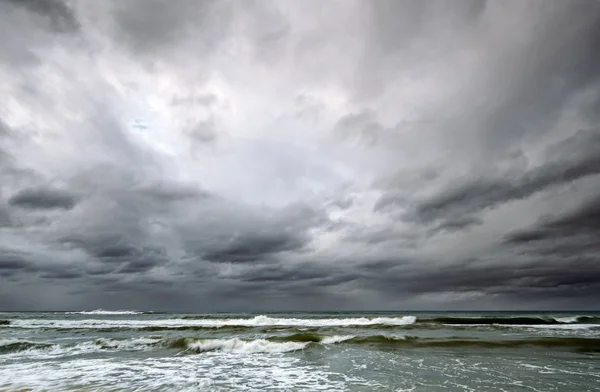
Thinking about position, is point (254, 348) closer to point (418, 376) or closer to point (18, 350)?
point (418, 376)

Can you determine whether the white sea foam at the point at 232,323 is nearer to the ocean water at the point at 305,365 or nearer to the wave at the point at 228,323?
the wave at the point at 228,323

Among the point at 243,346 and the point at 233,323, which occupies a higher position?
the point at 233,323

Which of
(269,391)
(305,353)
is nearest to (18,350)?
(305,353)

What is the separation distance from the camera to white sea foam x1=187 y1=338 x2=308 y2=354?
21686mm

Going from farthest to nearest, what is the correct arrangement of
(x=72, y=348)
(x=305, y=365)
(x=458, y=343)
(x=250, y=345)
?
(x=458, y=343) → (x=250, y=345) → (x=72, y=348) → (x=305, y=365)

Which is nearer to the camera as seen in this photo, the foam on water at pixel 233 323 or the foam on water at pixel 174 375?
the foam on water at pixel 174 375

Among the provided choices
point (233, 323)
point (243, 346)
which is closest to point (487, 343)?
point (243, 346)

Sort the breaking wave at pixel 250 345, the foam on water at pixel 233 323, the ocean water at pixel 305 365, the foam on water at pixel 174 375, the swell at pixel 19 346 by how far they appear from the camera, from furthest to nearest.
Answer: the foam on water at pixel 233 323, the swell at pixel 19 346, the breaking wave at pixel 250 345, the ocean water at pixel 305 365, the foam on water at pixel 174 375

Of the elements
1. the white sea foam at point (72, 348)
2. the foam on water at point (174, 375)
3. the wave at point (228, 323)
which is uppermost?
the wave at point (228, 323)

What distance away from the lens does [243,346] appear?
2286 centimetres

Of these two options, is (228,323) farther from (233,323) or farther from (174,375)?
(174,375)

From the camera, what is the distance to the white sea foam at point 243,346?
71.1 ft

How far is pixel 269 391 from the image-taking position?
1110 centimetres

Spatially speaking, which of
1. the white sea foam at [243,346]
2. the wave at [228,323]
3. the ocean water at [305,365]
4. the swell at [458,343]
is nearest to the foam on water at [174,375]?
the ocean water at [305,365]
